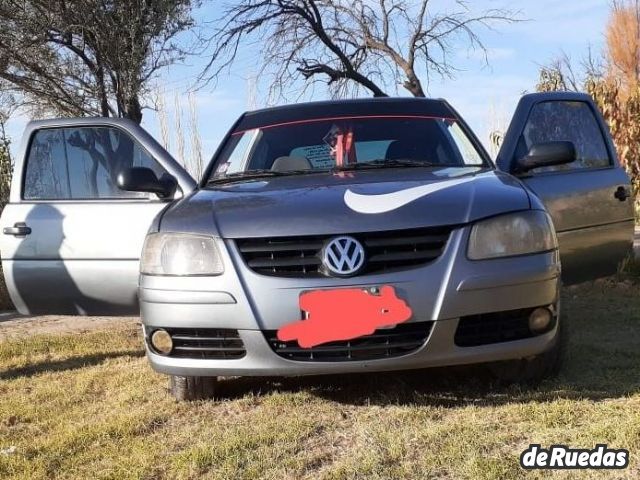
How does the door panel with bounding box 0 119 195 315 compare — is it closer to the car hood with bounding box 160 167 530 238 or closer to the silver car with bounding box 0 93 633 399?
the silver car with bounding box 0 93 633 399

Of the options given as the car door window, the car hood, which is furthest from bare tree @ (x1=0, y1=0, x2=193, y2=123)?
the car hood

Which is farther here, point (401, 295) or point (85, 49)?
point (85, 49)

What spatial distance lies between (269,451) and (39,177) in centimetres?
250

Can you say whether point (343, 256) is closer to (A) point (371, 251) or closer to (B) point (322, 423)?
(A) point (371, 251)

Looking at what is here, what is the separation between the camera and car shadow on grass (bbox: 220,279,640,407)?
310 cm

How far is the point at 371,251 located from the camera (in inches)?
107

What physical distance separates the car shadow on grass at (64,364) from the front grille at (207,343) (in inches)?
66.9

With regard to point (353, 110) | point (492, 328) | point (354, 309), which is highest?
point (353, 110)

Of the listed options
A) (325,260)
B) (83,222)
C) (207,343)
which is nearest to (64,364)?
(83,222)

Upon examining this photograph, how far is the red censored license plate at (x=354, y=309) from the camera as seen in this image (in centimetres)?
266

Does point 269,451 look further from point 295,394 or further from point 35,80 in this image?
point 35,80

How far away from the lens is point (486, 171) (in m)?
3.48

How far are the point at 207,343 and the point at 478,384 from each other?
1.32 m

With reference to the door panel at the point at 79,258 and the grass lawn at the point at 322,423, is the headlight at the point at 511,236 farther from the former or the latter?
the door panel at the point at 79,258
